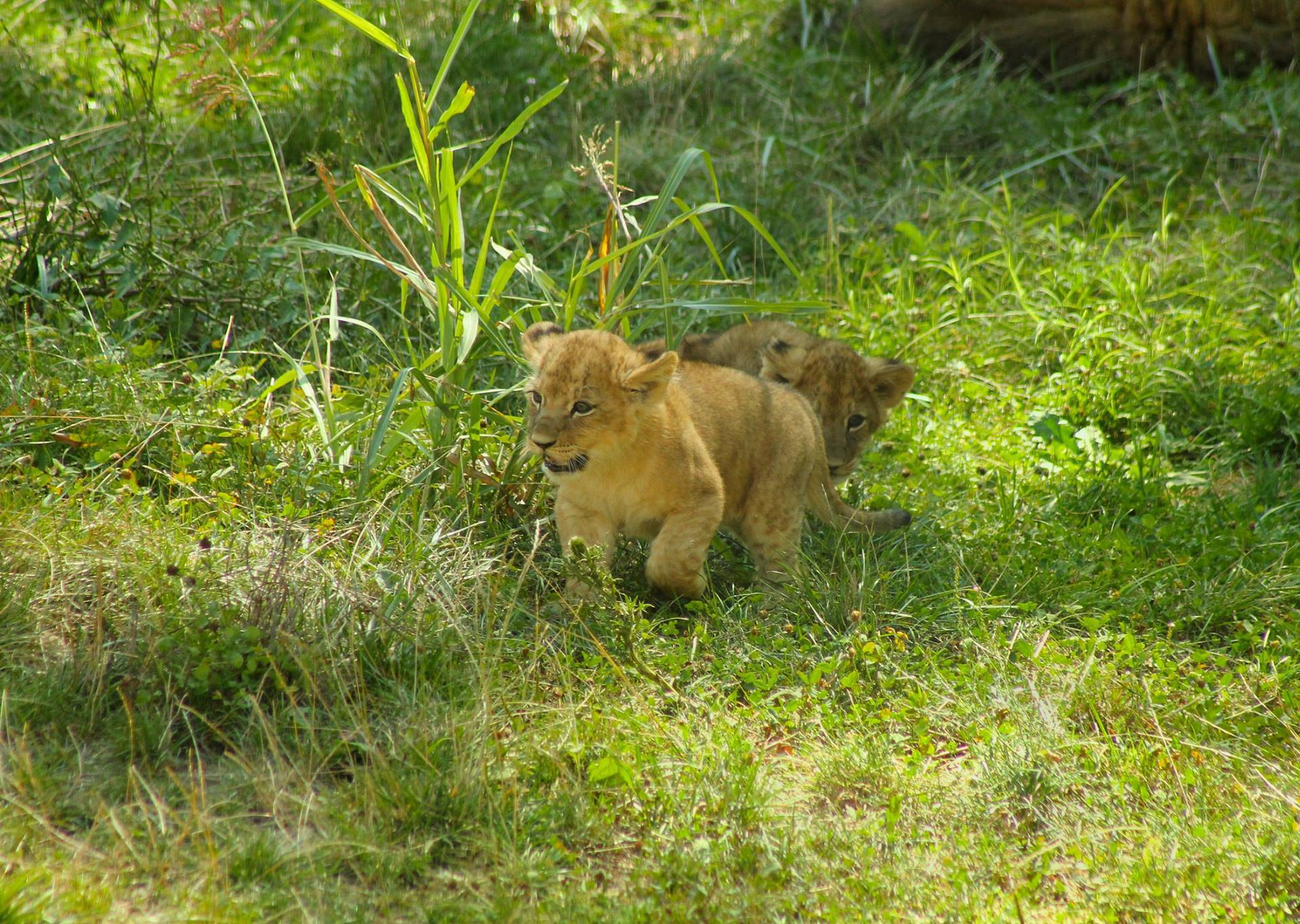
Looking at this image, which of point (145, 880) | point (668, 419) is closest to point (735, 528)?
point (668, 419)

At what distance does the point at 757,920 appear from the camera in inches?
137

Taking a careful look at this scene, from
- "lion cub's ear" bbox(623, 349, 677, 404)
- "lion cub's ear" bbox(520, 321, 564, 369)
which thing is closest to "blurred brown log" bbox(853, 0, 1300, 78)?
"lion cub's ear" bbox(520, 321, 564, 369)

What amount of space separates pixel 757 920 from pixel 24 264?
A: 5.03 meters

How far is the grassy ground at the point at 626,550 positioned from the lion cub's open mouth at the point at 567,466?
37cm

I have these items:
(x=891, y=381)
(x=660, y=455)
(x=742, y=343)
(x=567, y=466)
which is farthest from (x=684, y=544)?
(x=742, y=343)

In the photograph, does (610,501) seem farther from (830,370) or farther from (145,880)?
(145,880)

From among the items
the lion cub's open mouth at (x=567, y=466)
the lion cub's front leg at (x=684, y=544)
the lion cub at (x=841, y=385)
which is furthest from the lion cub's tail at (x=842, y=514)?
the lion cub's open mouth at (x=567, y=466)

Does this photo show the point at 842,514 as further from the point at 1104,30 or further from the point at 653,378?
the point at 1104,30

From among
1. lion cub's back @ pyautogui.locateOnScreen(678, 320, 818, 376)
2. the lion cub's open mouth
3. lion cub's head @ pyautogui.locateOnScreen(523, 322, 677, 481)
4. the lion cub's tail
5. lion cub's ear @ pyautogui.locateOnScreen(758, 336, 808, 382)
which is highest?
lion cub's head @ pyautogui.locateOnScreen(523, 322, 677, 481)

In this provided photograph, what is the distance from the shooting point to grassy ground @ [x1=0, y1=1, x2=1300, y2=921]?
3721 millimetres

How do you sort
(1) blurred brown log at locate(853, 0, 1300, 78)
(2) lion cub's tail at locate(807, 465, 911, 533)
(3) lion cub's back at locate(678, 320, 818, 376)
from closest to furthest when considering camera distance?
(2) lion cub's tail at locate(807, 465, 911, 533)
(3) lion cub's back at locate(678, 320, 818, 376)
(1) blurred brown log at locate(853, 0, 1300, 78)

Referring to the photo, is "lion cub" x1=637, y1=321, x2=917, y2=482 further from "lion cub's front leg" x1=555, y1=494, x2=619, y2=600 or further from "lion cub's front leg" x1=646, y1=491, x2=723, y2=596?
"lion cub's front leg" x1=555, y1=494, x2=619, y2=600

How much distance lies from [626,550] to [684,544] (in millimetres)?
563

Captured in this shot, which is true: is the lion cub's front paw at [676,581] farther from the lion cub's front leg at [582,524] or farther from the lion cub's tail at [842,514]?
the lion cub's tail at [842,514]
